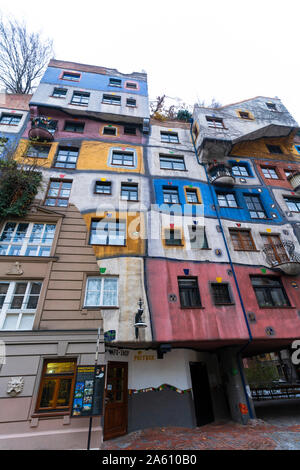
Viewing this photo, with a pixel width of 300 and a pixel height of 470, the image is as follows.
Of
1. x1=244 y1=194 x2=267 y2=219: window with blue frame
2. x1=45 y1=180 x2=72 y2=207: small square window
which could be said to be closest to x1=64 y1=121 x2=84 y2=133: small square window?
x1=45 y1=180 x2=72 y2=207: small square window

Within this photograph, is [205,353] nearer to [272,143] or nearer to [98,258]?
[98,258]

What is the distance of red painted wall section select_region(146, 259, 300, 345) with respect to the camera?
A: 437 inches

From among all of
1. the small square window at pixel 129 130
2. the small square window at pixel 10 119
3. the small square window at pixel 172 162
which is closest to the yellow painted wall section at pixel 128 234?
the small square window at pixel 172 162

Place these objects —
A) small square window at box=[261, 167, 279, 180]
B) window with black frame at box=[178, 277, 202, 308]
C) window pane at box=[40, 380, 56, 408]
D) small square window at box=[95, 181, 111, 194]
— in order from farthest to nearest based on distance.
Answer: small square window at box=[261, 167, 279, 180] < small square window at box=[95, 181, 111, 194] < window with black frame at box=[178, 277, 202, 308] < window pane at box=[40, 380, 56, 408]

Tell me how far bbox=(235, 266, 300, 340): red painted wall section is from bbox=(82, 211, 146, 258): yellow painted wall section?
615 centimetres

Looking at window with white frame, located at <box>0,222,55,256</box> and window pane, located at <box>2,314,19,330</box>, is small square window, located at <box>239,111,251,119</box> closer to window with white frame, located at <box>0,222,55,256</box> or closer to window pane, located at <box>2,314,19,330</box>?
window with white frame, located at <box>0,222,55,256</box>

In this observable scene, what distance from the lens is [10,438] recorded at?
7.51 meters

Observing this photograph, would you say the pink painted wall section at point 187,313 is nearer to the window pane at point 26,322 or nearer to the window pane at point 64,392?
the window pane at point 64,392

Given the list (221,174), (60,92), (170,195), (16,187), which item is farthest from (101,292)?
(60,92)

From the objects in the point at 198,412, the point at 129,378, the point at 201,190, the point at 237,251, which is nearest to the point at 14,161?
the point at 201,190

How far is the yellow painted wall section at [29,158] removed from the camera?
15.3 metres

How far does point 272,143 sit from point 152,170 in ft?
45.5

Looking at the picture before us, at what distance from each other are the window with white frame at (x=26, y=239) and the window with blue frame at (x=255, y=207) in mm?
14004

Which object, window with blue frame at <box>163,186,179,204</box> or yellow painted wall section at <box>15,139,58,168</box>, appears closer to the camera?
yellow painted wall section at <box>15,139,58,168</box>
